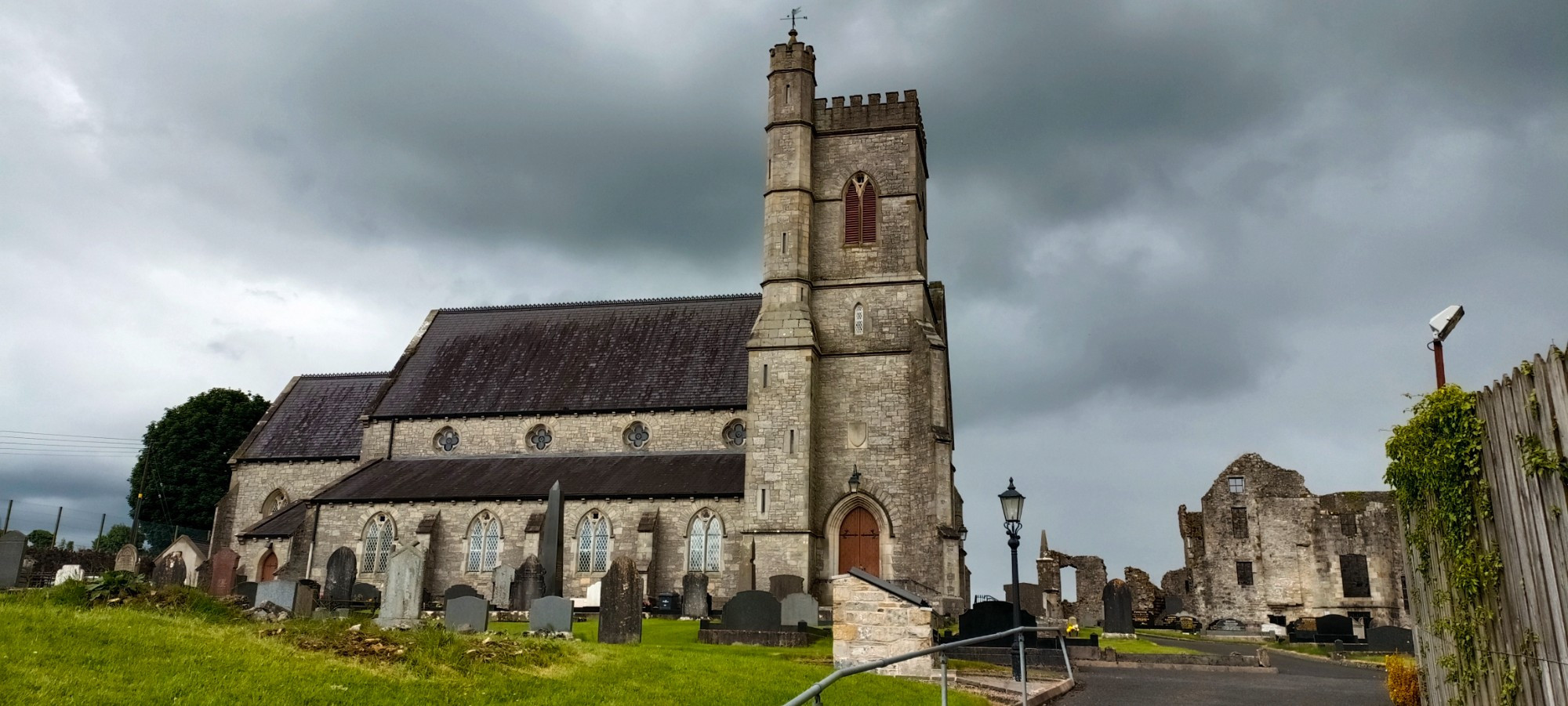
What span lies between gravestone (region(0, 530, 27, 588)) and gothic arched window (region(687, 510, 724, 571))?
16.7 meters

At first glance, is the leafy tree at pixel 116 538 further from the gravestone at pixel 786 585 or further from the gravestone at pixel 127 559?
the gravestone at pixel 786 585

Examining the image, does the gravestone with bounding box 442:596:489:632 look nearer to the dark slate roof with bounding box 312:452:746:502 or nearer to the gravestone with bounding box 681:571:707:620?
the gravestone with bounding box 681:571:707:620

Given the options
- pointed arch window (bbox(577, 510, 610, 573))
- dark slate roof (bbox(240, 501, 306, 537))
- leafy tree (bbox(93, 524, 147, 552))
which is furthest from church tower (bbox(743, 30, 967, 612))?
leafy tree (bbox(93, 524, 147, 552))

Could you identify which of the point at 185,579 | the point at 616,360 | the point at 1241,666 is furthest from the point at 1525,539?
the point at 185,579

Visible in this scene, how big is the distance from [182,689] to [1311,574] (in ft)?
134

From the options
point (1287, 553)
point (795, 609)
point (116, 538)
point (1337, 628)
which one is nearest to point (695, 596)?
point (795, 609)

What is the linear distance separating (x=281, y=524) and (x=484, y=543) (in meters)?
8.78

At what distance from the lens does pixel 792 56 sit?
33.0 meters

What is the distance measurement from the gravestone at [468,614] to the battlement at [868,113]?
2164 cm

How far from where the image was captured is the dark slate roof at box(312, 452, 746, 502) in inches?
1244

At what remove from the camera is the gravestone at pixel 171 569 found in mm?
30500

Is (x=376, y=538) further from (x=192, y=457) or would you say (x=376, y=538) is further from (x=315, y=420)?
(x=192, y=457)

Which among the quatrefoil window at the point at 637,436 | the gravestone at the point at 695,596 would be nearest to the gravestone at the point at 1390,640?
the gravestone at the point at 695,596

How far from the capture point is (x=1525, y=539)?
8.13 metres
